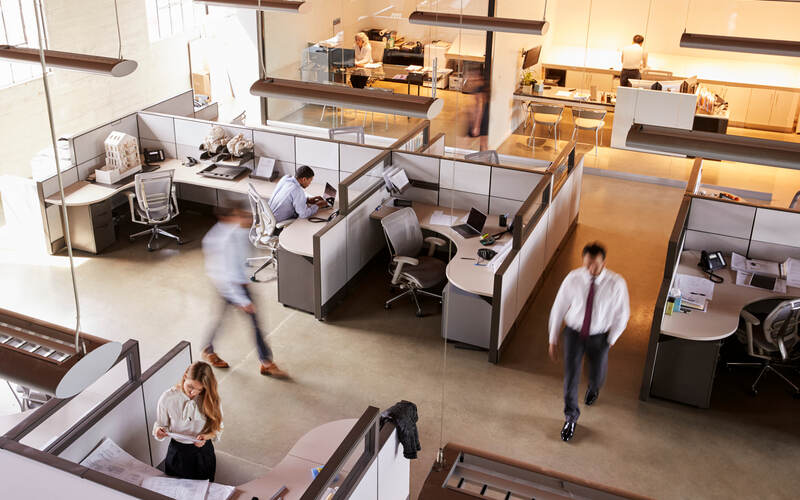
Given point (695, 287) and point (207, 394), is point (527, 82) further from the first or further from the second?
point (207, 394)

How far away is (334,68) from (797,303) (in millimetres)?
6826

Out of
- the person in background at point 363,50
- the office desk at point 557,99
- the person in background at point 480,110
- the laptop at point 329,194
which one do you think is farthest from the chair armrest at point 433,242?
the office desk at point 557,99

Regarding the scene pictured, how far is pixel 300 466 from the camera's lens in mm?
4090

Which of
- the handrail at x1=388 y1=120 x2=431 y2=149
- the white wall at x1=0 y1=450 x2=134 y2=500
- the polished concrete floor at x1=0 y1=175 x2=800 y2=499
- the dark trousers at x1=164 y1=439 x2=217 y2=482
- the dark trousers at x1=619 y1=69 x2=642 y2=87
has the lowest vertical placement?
the polished concrete floor at x1=0 y1=175 x2=800 y2=499

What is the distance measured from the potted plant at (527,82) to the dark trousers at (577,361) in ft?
20.8

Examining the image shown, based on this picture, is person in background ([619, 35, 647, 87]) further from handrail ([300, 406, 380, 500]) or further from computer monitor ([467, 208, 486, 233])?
handrail ([300, 406, 380, 500])

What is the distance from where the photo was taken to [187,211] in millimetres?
8719

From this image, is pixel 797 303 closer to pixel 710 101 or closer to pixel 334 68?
pixel 710 101

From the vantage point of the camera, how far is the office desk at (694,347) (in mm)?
5398

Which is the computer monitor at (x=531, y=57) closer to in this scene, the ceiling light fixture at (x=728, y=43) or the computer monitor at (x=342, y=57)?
the computer monitor at (x=342, y=57)

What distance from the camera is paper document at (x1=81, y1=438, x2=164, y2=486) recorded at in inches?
154

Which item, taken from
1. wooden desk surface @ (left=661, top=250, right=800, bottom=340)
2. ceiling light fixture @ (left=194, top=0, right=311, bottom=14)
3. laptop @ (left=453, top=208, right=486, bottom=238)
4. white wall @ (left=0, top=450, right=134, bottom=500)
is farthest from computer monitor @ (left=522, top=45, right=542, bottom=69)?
white wall @ (left=0, top=450, right=134, bottom=500)

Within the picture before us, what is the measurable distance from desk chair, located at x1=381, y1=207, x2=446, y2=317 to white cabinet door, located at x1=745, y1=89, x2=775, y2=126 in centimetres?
626

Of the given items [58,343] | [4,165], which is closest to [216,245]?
[4,165]
